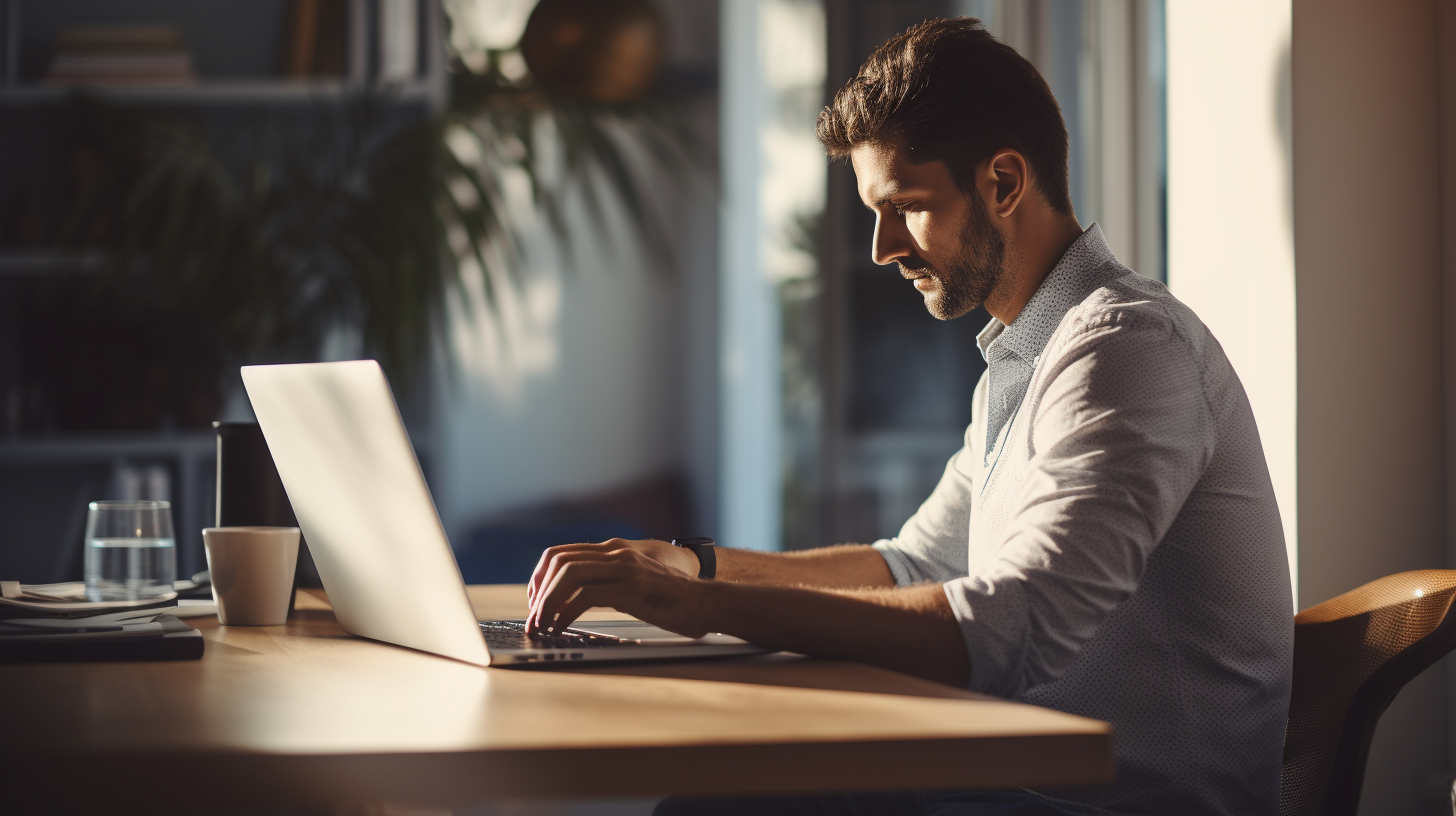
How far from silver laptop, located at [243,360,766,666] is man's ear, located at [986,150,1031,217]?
0.55 metres

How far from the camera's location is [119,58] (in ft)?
10.4

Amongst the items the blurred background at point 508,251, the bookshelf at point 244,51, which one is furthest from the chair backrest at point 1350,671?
the bookshelf at point 244,51

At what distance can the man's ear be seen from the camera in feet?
4.18

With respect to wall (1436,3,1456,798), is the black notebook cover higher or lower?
lower

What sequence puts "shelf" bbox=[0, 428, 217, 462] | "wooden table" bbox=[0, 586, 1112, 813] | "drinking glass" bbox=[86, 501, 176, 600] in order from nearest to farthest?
"wooden table" bbox=[0, 586, 1112, 813], "drinking glass" bbox=[86, 501, 176, 600], "shelf" bbox=[0, 428, 217, 462]

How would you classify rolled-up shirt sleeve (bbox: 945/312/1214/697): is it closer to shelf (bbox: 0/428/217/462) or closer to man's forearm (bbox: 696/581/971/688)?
man's forearm (bbox: 696/581/971/688)

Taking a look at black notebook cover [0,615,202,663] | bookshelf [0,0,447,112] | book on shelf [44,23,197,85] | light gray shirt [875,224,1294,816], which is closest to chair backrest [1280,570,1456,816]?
light gray shirt [875,224,1294,816]

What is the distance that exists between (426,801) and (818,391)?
2954mm

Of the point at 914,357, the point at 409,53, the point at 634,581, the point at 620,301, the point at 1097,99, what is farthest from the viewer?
the point at 620,301

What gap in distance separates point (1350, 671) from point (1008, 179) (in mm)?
557

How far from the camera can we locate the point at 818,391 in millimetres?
3523

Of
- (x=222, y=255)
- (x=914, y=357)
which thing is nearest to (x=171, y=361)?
(x=222, y=255)

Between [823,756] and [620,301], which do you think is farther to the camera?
[620,301]

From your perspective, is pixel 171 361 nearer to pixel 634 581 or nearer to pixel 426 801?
pixel 634 581
